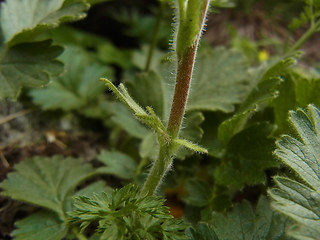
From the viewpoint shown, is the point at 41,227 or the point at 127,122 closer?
the point at 41,227

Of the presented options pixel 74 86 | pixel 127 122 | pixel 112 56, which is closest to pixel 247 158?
pixel 127 122

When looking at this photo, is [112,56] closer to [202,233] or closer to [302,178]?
[202,233]

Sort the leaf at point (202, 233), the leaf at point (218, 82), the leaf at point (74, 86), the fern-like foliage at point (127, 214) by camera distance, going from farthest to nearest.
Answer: the leaf at point (74, 86)
the leaf at point (218, 82)
the leaf at point (202, 233)
the fern-like foliage at point (127, 214)

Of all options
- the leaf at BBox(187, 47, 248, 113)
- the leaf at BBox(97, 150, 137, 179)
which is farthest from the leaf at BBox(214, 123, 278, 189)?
the leaf at BBox(97, 150, 137, 179)

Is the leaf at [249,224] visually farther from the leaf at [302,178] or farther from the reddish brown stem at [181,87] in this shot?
the reddish brown stem at [181,87]

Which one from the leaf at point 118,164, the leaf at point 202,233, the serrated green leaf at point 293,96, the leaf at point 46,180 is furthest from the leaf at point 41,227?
the serrated green leaf at point 293,96

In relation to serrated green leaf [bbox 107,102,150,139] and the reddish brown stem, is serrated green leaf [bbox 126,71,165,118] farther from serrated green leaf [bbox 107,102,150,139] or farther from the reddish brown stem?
the reddish brown stem
